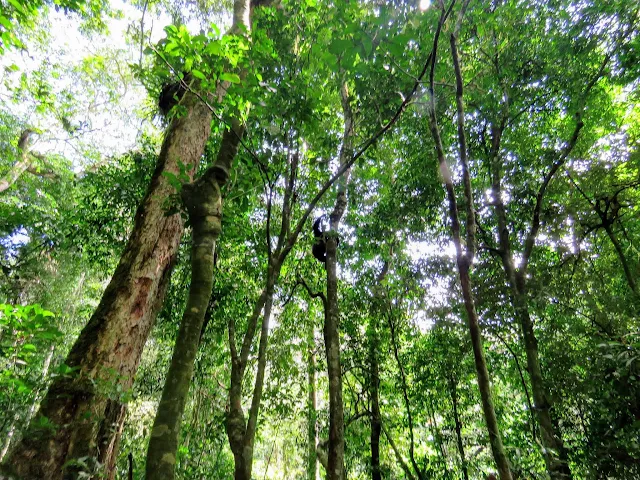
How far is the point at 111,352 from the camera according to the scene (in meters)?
3.11

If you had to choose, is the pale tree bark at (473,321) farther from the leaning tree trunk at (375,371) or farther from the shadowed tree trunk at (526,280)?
the leaning tree trunk at (375,371)

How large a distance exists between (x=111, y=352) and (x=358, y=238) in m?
4.66

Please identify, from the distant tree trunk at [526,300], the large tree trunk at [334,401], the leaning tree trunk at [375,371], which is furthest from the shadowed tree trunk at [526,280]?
the leaning tree trunk at [375,371]

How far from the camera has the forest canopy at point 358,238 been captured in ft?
8.19

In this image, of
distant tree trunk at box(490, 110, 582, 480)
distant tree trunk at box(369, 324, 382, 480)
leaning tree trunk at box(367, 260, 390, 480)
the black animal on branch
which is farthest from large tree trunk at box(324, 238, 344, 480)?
distant tree trunk at box(369, 324, 382, 480)

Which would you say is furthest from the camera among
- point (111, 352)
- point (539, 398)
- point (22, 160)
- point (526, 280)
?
point (22, 160)

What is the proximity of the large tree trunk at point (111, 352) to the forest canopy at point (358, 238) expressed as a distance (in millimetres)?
19

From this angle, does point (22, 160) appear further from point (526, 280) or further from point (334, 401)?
point (526, 280)

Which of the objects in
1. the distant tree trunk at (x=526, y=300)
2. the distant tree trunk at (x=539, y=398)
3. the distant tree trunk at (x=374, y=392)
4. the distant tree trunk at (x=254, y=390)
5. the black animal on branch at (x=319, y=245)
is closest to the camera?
the distant tree trunk at (x=254, y=390)

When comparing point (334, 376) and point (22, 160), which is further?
point (22, 160)

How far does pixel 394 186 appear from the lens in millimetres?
6434

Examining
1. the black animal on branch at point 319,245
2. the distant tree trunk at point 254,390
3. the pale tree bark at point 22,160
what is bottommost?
the distant tree trunk at point 254,390

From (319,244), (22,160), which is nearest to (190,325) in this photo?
(319,244)

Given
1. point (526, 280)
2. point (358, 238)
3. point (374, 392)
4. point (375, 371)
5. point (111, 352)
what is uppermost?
point (358, 238)
